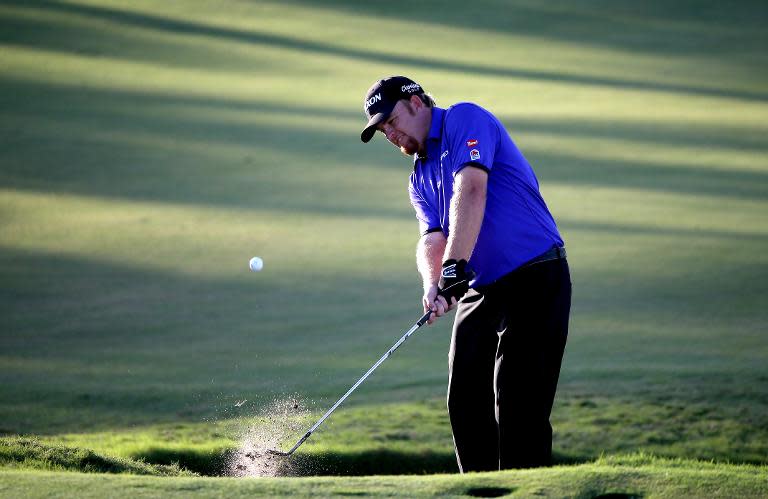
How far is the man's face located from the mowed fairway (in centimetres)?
142

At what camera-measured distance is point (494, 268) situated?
4.38 metres

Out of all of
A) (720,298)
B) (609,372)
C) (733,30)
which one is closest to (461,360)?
(609,372)

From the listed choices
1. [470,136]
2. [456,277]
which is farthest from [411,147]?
[456,277]

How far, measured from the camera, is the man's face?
14.6ft

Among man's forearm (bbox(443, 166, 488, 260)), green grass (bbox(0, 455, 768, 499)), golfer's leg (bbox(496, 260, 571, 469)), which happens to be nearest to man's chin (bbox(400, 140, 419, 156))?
man's forearm (bbox(443, 166, 488, 260))

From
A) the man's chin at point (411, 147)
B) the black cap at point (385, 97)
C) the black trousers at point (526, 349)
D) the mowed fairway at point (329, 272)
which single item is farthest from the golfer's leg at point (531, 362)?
the black cap at point (385, 97)

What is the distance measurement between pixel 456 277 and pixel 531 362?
1.44 ft

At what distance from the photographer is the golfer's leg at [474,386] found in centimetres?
448

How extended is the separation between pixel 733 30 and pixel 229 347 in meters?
19.6

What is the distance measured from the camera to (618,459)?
5.81 meters

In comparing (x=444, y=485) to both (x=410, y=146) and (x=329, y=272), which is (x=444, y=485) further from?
(x=329, y=272)

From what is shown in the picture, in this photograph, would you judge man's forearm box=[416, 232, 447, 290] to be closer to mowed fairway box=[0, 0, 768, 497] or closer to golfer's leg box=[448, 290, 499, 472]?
golfer's leg box=[448, 290, 499, 472]

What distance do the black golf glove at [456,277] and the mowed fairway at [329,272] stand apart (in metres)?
0.77

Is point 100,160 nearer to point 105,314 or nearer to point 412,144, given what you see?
point 105,314
